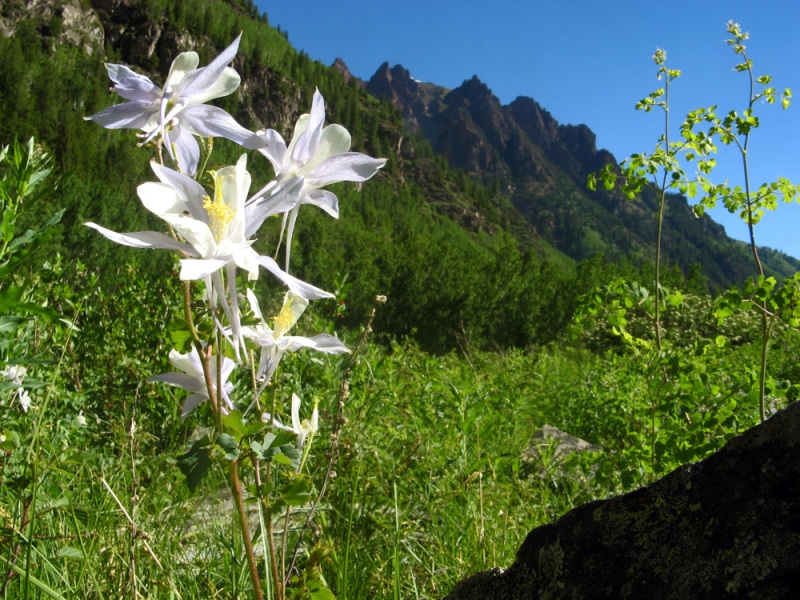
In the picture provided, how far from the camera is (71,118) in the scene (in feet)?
185

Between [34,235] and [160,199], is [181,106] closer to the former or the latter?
[160,199]

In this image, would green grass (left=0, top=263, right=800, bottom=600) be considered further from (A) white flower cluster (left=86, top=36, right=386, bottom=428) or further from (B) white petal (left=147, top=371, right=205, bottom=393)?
(A) white flower cluster (left=86, top=36, right=386, bottom=428)

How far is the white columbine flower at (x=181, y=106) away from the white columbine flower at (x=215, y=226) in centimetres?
11

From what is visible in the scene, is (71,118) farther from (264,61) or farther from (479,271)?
(264,61)

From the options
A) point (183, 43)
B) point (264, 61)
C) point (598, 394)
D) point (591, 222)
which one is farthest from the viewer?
point (591, 222)

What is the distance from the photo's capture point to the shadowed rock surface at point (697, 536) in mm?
814

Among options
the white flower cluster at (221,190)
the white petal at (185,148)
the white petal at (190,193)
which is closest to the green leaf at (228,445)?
the white flower cluster at (221,190)

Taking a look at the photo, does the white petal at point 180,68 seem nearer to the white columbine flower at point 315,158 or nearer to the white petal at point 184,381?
the white columbine flower at point 315,158

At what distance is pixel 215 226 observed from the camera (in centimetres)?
85

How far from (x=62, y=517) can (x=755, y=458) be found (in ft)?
6.92

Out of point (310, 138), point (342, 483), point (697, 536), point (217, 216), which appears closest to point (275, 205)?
point (217, 216)

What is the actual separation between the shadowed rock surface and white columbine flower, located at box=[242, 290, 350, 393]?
51cm

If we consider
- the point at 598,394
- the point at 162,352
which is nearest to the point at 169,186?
the point at 162,352

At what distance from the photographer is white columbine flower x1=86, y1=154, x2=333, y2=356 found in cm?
79
